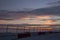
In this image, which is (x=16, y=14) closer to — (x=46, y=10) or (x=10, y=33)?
(x=10, y=33)

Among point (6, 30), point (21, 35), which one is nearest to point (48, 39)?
point (21, 35)

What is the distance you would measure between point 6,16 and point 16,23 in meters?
0.49

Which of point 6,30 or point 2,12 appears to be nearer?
point 2,12

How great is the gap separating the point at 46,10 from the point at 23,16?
956mm

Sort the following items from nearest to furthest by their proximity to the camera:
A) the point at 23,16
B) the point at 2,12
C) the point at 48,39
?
the point at 2,12 < the point at 23,16 < the point at 48,39

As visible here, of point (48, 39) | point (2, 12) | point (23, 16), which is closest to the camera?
point (2, 12)

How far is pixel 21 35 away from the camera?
450cm

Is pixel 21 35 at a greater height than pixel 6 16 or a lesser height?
lesser

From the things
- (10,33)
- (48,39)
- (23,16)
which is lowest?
(48,39)

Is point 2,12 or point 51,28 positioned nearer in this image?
point 2,12

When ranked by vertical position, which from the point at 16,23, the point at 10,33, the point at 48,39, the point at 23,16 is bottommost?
the point at 48,39

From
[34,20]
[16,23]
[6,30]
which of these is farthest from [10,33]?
[34,20]

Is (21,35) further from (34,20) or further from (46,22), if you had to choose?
(46,22)

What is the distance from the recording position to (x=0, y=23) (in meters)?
4.34
